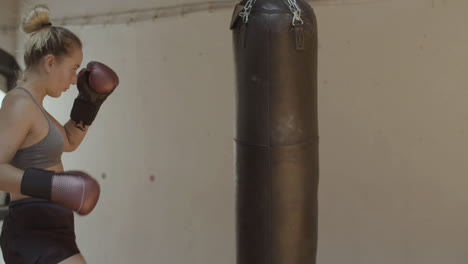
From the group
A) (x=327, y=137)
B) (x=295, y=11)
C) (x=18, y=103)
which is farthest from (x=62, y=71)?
(x=327, y=137)

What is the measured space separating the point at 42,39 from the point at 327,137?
1542 millimetres

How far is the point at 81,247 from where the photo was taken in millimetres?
2975

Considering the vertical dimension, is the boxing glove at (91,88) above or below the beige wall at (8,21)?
below

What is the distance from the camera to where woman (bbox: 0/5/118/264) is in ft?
4.14

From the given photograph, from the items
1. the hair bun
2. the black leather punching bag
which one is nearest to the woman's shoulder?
the hair bun

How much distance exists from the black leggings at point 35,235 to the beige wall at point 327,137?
51.2 inches

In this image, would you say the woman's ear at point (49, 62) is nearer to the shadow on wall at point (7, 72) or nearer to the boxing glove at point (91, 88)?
the boxing glove at point (91, 88)

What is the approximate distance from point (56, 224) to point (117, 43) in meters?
1.67

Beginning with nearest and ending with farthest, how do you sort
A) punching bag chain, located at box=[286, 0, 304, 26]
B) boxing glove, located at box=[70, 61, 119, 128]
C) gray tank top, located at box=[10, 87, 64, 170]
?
gray tank top, located at box=[10, 87, 64, 170] < punching bag chain, located at box=[286, 0, 304, 26] < boxing glove, located at box=[70, 61, 119, 128]

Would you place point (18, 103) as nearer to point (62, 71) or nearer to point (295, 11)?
point (62, 71)

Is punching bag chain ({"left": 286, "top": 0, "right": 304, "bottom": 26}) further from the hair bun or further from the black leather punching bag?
the black leather punching bag

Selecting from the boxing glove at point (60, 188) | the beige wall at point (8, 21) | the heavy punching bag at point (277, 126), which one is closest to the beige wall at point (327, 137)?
the beige wall at point (8, 21)

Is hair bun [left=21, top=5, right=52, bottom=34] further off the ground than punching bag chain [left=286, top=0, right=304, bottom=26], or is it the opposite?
punching bag chain [left=286, top=0, right=304, bottom=26]

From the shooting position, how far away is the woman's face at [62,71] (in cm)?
141
